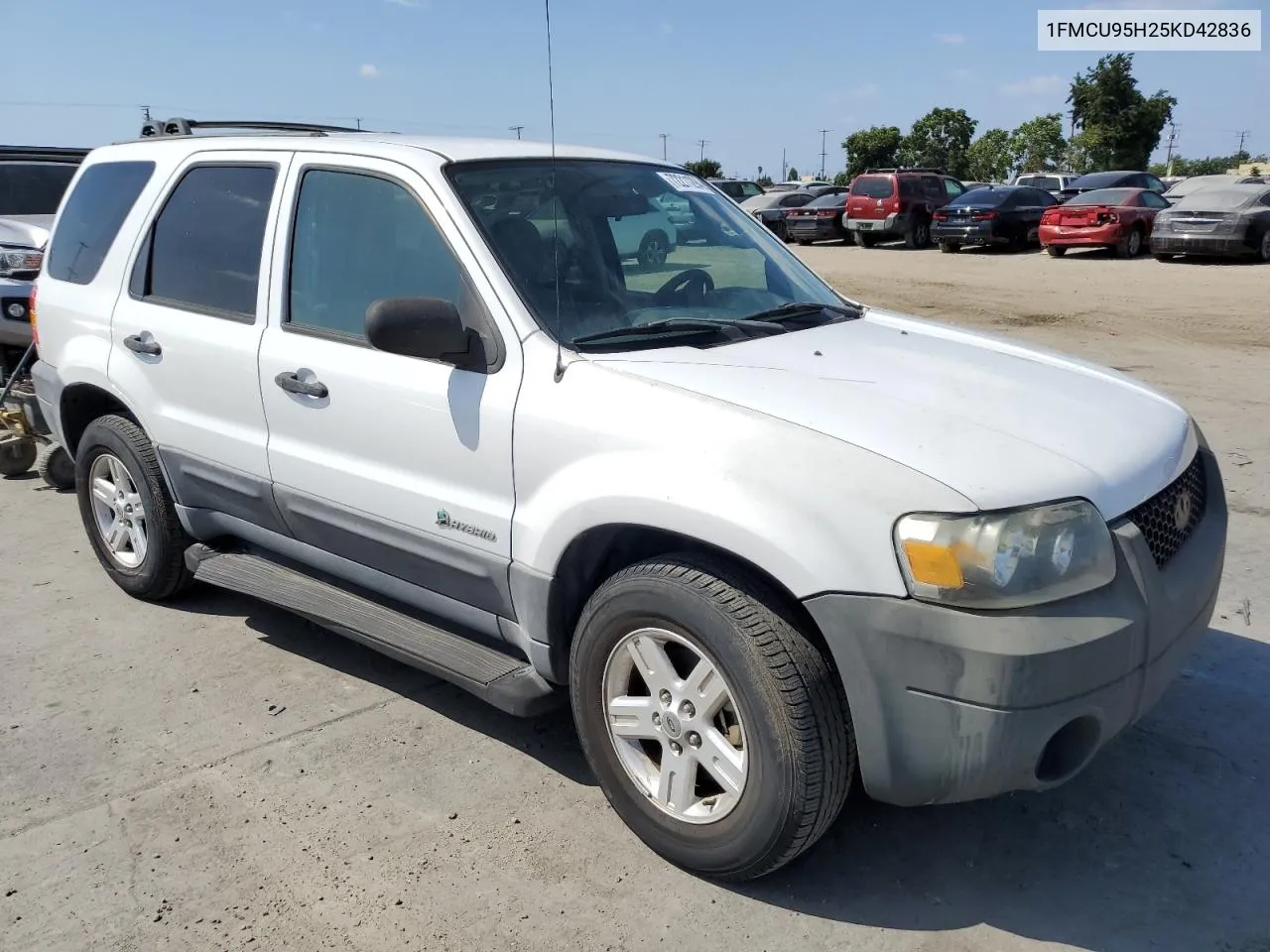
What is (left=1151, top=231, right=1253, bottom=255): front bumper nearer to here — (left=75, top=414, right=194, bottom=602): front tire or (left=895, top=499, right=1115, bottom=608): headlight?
(left=75, top=414, right=194, bottom=602): front tire

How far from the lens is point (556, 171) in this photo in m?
3.85

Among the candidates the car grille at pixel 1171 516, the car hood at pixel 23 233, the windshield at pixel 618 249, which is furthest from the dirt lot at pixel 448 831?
the car hood at pixel 23 233

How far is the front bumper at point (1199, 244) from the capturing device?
19078 mm

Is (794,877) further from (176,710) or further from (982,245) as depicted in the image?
(982,245)

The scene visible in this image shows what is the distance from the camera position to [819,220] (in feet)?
90.6

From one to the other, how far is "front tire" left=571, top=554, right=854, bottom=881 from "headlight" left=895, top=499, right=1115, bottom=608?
371 mm

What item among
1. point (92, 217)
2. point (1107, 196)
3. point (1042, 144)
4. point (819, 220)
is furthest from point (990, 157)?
point (92, 217)

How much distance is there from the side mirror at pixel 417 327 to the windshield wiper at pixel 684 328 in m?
0.35

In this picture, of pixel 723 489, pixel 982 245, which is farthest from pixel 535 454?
pixel 982 245

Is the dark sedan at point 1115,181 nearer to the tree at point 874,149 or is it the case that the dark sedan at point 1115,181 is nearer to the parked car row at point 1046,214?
the parked car row at point 1046,214

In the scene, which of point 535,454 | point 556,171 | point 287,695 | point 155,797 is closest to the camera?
point 535,454

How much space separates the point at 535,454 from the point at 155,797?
5.41ft

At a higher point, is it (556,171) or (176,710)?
(556,171)

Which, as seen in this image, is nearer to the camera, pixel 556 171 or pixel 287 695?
pixel 556 171
